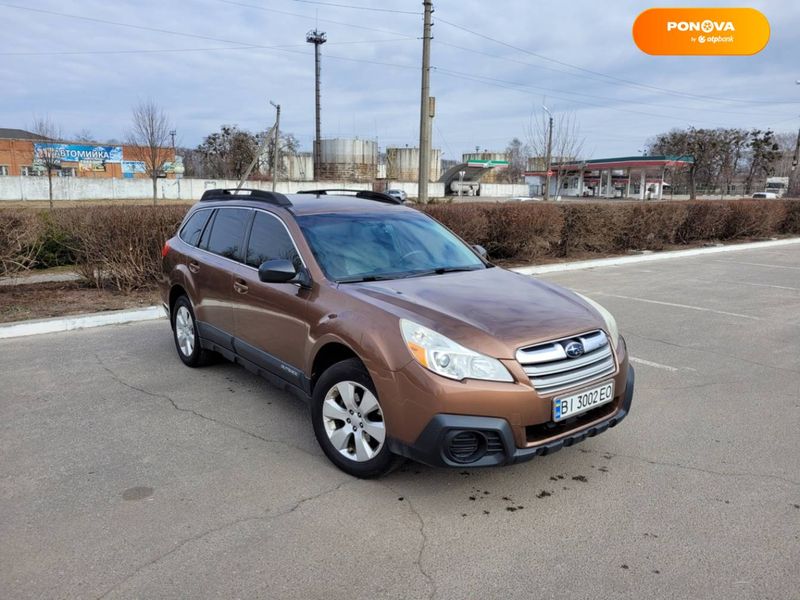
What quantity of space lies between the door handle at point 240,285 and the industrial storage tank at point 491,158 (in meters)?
82.1

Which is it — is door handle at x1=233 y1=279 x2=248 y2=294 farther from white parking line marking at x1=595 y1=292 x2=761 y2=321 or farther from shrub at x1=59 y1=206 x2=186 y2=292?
white parking line marking at x1=595 y1=292 x2=761 y2=321

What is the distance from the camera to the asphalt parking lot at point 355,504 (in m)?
2.72

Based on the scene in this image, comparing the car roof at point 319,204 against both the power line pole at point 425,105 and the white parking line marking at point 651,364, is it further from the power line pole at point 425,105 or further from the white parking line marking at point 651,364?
the power line pole at point 425,105

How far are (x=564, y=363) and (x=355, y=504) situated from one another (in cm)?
140

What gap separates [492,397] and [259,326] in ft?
6.93

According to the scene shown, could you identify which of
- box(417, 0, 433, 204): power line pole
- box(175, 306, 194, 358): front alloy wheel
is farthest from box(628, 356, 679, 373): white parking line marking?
box(417, 0, 433, 204): power line pole

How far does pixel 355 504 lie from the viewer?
3.34 meters

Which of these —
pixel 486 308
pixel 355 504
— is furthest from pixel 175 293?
pixel 486 308

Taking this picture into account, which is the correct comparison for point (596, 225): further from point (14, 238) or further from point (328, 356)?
point (328, 356)

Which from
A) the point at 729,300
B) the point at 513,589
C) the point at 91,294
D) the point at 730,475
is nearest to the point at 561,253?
the point at 729,300

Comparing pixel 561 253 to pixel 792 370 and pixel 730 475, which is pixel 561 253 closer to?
pixel 792 370

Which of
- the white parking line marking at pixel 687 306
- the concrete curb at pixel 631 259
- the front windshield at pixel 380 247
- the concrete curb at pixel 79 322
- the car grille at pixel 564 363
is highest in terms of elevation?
the front windshield at pixel 380 247

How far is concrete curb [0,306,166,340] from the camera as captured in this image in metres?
7.05

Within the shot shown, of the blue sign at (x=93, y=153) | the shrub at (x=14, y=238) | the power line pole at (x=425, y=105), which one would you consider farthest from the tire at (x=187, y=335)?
the blue sign at (x=93, y=153)
